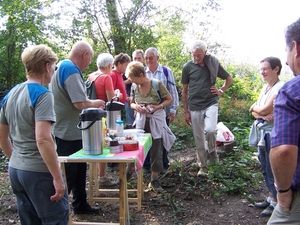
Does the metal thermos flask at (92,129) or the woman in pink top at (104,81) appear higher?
the woman in pink top at (104,81)

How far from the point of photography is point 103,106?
10.5 ft

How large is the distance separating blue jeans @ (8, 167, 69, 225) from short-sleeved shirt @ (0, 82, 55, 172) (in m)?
0.05

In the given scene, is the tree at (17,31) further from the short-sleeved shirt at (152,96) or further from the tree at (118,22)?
the short-sleeved shirt at (152,96)

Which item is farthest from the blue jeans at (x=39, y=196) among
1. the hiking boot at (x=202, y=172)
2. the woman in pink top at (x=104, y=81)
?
the hiking boot at (x=202, y=172)

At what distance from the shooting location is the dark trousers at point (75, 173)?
299 centimetres

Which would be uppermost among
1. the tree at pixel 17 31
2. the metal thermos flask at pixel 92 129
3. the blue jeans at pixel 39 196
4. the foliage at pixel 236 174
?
the tree at pixel 17 31

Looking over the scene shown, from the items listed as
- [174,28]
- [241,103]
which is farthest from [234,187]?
[174,28]

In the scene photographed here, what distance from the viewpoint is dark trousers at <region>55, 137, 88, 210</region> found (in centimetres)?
299

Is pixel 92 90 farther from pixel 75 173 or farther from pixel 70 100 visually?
pixel 75 173

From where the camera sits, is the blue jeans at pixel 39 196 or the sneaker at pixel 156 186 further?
the sneaker at pixel 156 186

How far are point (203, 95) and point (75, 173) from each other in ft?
7.17

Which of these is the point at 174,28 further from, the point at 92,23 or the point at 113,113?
the point at 113,113

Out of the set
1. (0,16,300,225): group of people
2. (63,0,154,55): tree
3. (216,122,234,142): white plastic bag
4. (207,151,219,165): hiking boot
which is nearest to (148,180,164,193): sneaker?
(0,16,300,225): group of people

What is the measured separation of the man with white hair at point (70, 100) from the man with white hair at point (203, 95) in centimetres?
183
